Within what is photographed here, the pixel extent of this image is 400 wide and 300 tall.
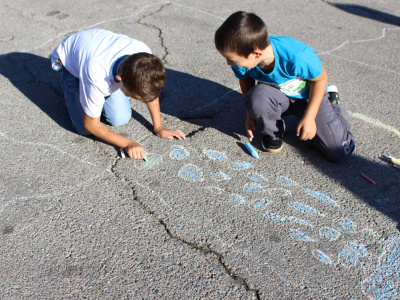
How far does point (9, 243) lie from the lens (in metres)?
2.01

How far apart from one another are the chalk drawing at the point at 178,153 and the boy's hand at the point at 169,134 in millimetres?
90

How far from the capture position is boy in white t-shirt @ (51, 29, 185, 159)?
2271 mm

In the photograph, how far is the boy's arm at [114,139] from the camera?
8.36 ft

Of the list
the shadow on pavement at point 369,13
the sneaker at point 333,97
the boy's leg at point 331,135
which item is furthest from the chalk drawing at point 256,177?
the shadow on pavement at point 369,13

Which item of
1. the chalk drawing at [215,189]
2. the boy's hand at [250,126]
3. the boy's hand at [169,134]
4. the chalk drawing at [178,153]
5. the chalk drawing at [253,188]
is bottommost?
the chalk drawing at [253,188]

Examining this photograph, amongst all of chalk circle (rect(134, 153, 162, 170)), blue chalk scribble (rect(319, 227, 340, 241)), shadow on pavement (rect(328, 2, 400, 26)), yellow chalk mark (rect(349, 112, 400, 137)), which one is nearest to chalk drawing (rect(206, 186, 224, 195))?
chalk circle (rect(134, 153, 162, 170))

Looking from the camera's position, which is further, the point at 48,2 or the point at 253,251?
the point at 48,2

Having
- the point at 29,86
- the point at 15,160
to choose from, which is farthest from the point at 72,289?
the point at 29,86

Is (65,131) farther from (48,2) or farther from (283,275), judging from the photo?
(48,2)

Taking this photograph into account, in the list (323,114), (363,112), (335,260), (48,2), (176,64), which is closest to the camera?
(335,260)

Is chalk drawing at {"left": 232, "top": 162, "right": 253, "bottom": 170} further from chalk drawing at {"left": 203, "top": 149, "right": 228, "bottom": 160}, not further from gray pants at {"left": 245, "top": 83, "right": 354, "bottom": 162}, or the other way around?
gray pants at {"left": 245, "top": 83, "right": 354, "bottom": 162}

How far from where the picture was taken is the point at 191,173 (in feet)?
→ 8.23

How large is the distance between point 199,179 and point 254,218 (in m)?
0.45

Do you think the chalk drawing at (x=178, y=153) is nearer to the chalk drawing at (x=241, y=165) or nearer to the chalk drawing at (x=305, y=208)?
the chalk drawing at (x=241, y=165)
